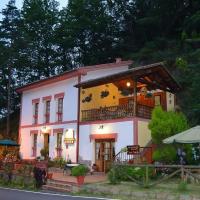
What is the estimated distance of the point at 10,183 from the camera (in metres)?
21.2

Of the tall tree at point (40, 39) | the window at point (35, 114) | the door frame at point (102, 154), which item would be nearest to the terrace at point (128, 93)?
the door frame at point (102, 154)

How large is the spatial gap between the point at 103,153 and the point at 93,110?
3002mm

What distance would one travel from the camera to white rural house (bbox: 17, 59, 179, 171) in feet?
77.9

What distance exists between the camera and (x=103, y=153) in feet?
82.6

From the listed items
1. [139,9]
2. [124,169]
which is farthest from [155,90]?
[139,9]

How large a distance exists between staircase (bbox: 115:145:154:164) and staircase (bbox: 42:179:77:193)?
11.5ft

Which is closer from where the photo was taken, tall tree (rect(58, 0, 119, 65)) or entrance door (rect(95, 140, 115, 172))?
entrance door (rect(95, 140, 115, 172))

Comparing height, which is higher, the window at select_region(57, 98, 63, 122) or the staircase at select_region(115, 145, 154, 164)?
the window at select_region(57, 98, 63, 122)

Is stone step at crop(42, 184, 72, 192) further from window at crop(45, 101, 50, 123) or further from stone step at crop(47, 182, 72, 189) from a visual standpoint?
window at crop(45, 101, 50, 123)

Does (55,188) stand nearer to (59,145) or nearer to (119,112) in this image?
(119,112)

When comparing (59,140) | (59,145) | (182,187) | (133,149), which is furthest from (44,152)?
(182,187)

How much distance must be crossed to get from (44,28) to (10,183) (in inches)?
1258

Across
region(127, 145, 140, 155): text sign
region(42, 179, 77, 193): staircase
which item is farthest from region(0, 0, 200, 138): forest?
region(42, 179, 77, 193): staircase

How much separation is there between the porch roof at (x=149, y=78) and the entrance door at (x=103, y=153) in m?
3.74
